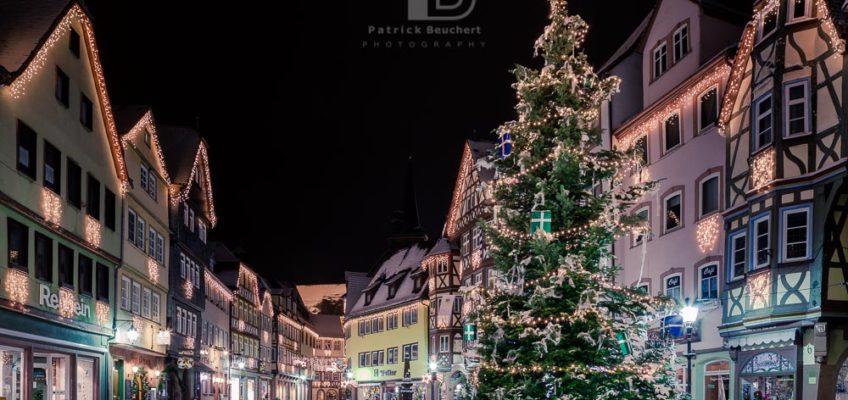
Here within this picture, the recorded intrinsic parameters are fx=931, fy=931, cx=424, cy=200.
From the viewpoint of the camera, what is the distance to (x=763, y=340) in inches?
947

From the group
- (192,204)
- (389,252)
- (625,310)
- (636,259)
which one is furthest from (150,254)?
(389,252)

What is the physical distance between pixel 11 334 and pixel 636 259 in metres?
20.9

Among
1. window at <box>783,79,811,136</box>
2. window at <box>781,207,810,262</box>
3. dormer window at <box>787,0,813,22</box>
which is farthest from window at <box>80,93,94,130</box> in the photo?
dormer window at <box>787,0,813,22</box>

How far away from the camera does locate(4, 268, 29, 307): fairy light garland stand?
70.6ft

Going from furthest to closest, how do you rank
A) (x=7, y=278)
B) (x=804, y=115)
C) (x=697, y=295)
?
(x=697, y=295) < (x=804, y=115) < (x=7, y=278)

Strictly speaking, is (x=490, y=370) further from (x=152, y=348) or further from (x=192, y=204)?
(x=192, y=204)

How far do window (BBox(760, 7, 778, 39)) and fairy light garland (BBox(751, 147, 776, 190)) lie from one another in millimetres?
3259

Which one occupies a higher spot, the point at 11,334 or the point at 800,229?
the point at 800,229

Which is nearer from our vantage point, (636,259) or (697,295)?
(697,295)

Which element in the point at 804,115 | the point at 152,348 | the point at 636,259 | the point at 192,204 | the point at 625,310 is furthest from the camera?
the point at 192,204

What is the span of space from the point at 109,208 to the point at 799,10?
22.0 m

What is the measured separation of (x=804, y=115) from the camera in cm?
2292

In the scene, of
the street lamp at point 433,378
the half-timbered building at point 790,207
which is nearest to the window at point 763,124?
the half-timbered building at point 790,207

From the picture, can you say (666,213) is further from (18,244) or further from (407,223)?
(407,223)
